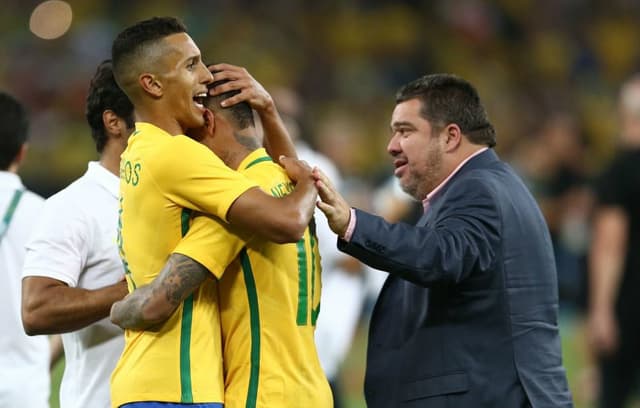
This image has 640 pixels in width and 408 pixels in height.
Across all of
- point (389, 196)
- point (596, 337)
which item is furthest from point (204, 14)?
point (596, 337)

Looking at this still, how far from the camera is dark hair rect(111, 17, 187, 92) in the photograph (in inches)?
139

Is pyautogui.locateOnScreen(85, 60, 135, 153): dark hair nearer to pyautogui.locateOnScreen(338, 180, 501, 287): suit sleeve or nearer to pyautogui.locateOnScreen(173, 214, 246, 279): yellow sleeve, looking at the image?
pyautogui.locateOnScreen(173, 214, 246, 279): yellow sleeve

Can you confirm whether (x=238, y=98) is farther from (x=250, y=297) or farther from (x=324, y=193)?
(x=250, y=297)

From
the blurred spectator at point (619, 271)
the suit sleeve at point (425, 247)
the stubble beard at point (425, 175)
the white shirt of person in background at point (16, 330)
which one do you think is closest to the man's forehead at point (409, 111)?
the stubble beard at point (425, 175)

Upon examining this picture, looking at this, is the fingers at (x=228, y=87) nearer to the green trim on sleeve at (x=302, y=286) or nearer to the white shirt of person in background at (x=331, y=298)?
the green trim on sleeve at (x=302, y=286)

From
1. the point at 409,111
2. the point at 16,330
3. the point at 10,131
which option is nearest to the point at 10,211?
the point at 10,131

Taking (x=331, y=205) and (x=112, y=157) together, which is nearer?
(x=331, y=205)

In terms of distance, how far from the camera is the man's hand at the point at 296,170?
3541 mm

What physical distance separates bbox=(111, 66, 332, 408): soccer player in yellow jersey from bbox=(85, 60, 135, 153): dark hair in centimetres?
60

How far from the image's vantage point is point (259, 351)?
3.40 m

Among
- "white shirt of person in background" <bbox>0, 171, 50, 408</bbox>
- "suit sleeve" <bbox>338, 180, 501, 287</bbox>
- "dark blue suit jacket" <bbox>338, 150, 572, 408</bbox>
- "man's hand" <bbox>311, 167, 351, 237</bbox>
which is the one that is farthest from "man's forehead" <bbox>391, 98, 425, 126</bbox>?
"white shirt of person in background" <bbox>0, 171, 50, 408</bbox>

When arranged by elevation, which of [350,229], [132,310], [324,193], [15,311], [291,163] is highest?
[291,163]

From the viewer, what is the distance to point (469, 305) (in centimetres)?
389

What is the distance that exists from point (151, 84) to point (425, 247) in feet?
3.37
